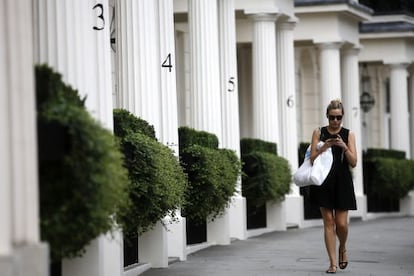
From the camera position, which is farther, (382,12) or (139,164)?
(382,12)

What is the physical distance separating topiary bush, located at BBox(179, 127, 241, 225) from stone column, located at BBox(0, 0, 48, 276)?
8.23 metres

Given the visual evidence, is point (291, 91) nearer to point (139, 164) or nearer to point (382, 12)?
point (382, 12)

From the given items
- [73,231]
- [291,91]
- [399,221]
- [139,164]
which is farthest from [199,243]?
[399,221]

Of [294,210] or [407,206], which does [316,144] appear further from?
[407,206]

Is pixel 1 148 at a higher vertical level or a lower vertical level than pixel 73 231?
higher

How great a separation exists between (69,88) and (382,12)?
2625 centimetres

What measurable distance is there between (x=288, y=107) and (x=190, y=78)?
6.88m

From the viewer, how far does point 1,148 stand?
7.49 meters

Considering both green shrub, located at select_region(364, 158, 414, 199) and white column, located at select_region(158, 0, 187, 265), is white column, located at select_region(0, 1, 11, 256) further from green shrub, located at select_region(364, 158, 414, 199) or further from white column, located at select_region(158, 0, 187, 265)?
green shrub, located at select_region(364, 158, 414, 199)

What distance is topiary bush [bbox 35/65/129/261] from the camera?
8219 millimetres

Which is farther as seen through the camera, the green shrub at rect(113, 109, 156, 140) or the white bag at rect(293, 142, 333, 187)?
the white bag at rect(293, 142, 333, 187)

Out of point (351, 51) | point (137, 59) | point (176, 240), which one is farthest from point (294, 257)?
point (351, 51)

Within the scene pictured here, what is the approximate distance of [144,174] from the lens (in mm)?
12266

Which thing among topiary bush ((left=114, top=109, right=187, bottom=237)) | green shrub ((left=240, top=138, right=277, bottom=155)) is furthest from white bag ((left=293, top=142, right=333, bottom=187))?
green shrub ((left=240, top=138, right=277, bottom=155))
